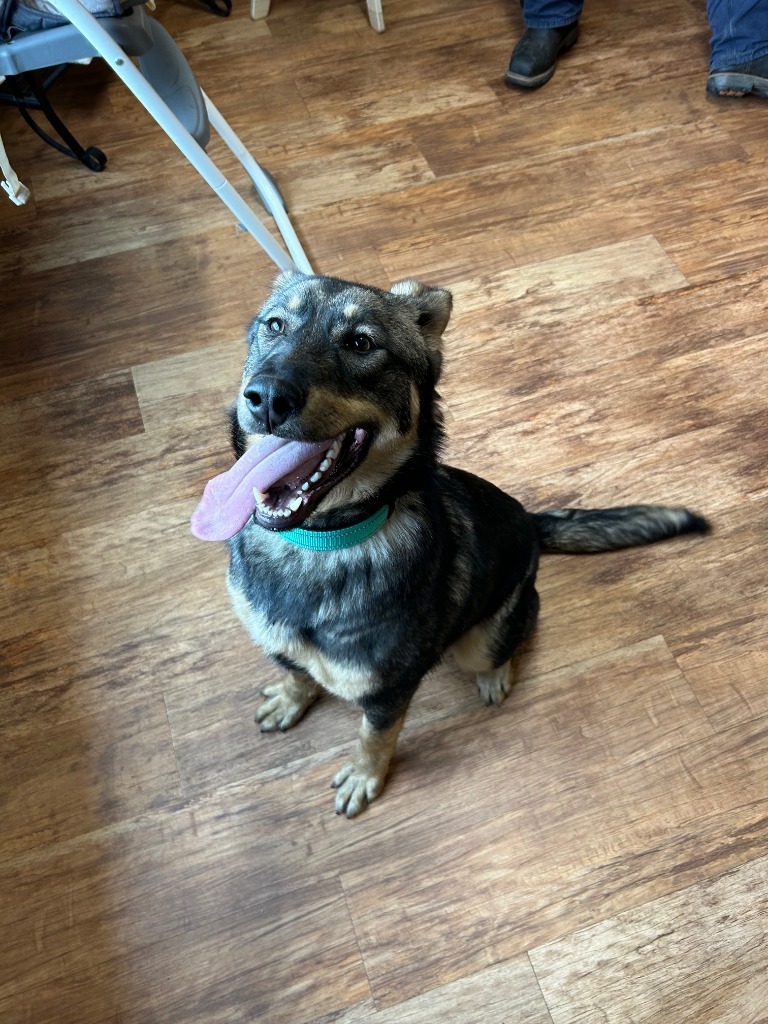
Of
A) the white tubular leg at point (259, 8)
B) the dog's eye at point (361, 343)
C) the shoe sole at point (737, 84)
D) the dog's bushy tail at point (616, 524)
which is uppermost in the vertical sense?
the dog's eye at point (361, 343)

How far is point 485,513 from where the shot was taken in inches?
67.3

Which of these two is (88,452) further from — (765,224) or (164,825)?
(765,224)

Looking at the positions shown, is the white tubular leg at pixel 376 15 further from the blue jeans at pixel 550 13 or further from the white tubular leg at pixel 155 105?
the white tubular leg at pixel 155 105

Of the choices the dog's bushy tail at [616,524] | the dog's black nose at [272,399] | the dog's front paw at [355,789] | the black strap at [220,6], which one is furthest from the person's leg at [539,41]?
the dog's front paw at [355,789]

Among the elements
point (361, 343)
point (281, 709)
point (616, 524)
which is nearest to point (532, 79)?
point (616, 524)

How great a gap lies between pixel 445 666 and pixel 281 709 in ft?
1.43

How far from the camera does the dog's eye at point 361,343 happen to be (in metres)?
1.45

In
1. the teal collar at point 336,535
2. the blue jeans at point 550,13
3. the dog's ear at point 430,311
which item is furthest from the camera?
the blue jeans at point 550,13

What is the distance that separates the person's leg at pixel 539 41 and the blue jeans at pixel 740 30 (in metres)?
0.58

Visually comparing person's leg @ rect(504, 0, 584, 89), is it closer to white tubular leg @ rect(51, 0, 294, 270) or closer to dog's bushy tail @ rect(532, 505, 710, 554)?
white tubular leg @ rect(51, 0, 294, 270)

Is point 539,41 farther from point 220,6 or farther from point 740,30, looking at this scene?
point 220,6

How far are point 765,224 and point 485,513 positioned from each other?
1966 millimetres

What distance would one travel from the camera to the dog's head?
1300mm

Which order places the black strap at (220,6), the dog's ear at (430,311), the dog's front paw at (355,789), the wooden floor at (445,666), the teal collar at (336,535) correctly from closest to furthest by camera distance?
1. the teal collar at (336,535)
2. the dog's ear at (430,311)
3. the wooden floor at (445,666)
4. the dog's front paw at (355,789)
5. the black strap at (220,6)
